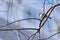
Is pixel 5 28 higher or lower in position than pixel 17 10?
lower

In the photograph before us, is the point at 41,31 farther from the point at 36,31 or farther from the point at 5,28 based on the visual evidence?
the point at 5,28

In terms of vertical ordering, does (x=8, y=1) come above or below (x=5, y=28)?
above

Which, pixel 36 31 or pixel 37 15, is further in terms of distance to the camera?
pixel 37 15

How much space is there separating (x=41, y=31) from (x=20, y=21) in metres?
0.21

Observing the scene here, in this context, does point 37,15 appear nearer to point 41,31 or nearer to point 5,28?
point 41,31

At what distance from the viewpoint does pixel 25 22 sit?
2141 millimetres

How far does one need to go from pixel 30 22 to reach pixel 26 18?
2.0 inches

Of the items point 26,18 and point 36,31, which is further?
point 26,18

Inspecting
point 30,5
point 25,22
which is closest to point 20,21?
point 25,22

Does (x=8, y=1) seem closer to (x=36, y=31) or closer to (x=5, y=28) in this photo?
(x=5, y=28)

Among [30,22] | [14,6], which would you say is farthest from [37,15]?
[14,6]

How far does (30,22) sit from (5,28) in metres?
0.23

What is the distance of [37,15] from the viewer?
7.00 feet

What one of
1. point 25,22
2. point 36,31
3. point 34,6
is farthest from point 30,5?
point 36,31
